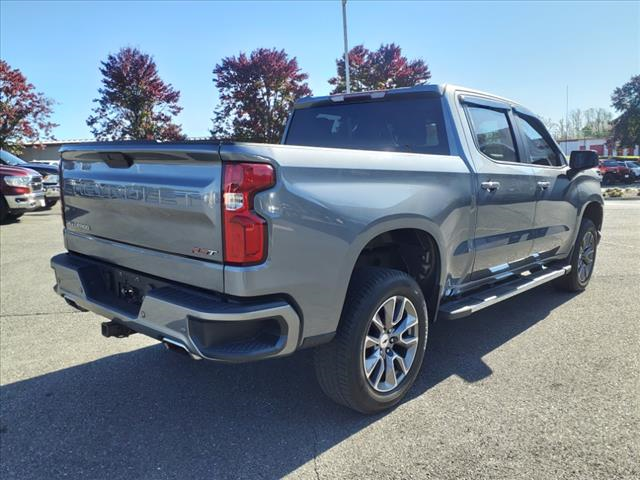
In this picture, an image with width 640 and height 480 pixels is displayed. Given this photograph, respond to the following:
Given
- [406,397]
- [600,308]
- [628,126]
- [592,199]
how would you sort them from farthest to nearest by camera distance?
[628,126], [592,199], [600,308], [406,397]

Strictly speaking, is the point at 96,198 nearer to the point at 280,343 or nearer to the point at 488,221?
the point at 280,343

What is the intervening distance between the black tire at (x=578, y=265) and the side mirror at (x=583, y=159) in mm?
822

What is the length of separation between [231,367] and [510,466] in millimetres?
2008

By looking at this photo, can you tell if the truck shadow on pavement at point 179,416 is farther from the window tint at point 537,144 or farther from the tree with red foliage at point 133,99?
the tree with red foliage at point 133,99

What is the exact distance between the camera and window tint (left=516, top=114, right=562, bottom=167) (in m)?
4.45

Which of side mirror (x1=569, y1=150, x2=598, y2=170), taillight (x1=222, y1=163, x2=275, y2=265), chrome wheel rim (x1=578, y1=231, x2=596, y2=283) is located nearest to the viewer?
taillight (x1=222, y1=163, x2=275, y2=265)

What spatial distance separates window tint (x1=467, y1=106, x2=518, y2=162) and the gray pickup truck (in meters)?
0.02

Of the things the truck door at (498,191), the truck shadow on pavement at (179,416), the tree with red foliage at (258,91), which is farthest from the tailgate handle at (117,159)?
the tree with red foliage at (258,91)

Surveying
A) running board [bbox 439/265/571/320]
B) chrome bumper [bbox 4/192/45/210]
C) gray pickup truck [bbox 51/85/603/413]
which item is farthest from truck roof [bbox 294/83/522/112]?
chrome bumper [bbox 4/192/45/210]

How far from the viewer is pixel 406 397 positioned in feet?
10.5

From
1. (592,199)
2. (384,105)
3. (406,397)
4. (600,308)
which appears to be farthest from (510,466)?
(592,199)

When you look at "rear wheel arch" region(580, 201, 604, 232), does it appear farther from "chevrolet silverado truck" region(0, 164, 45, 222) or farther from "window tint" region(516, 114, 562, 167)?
"chevrolet silverado truck" region(0, 164, 45, 222)

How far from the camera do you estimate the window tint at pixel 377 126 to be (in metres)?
3.68

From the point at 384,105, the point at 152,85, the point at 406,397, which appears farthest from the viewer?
the point at 152,85
